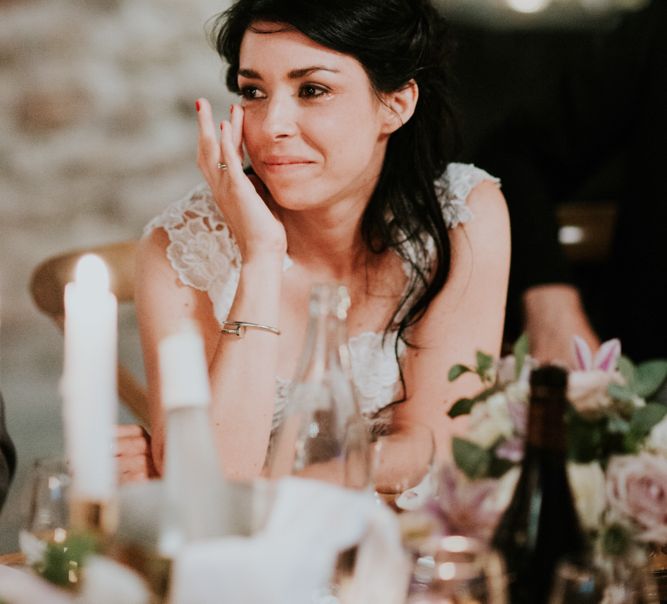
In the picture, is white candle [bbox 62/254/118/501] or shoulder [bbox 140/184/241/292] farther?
shoulder [bbox 140/184/241/292]

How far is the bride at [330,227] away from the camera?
157 centimetres

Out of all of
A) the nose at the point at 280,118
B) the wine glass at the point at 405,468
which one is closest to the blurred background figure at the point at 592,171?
the nose at the point at 280,118

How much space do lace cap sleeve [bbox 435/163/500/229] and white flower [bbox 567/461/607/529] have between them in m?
1.04

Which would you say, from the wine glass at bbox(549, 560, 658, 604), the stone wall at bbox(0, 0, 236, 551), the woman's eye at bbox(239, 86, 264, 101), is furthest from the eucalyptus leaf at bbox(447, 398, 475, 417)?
the stone wall at bbox(0, 0, 236, 551)

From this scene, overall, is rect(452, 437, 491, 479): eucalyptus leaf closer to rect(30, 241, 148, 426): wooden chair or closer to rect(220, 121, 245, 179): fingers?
rect(220, 121, 245, 179): fingers

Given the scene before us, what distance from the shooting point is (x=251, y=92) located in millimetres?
1737

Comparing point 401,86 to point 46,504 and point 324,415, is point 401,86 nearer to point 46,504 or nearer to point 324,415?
point 324,415

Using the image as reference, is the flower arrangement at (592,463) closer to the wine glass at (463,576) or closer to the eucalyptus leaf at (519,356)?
the eucalyptus leaf at (519,356)

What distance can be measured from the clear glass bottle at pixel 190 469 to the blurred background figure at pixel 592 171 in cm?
156

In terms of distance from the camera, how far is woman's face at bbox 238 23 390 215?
65.3 inches

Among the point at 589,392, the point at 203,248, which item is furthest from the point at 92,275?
the point at 203,248

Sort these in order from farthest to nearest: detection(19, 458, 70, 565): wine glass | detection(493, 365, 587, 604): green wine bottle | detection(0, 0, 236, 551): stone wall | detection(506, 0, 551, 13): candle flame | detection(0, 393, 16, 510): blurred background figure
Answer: detection(506, 0, 551, 13): candle flame < detection(0, 0, 236, 551): stone wall < detection(0, 393, 16, 510): blurred background figure < detection(19, 458, 70, 565): wine glass < detection(493, 365, 587, 604): green wine bottle

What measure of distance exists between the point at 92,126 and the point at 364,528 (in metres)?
2.94

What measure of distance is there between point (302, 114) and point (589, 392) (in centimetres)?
88
